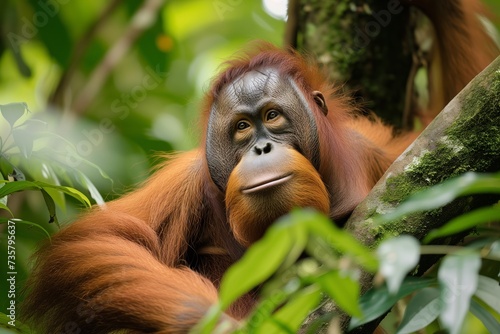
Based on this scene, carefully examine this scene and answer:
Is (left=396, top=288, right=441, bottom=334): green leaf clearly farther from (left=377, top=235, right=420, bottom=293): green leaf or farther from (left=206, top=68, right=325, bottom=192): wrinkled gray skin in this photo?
(left=206, top=68, right=325, bottom=192): wrinkled gray skin

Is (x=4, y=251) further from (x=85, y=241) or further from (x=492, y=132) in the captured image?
(x=492, y=132)

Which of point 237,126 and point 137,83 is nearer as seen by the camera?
point 237,126

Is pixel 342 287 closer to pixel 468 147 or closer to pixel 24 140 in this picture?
pixel 468 147

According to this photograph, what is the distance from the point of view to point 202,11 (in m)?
6.57

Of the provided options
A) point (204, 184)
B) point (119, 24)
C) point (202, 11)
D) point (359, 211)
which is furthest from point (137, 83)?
point (359, 211)

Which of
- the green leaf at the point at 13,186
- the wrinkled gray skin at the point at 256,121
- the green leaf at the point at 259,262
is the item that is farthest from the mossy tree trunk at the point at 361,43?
the green leaf at the point at 259,262

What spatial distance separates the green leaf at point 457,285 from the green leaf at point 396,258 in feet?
0.45

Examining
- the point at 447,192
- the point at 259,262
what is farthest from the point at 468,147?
the point at 259,262

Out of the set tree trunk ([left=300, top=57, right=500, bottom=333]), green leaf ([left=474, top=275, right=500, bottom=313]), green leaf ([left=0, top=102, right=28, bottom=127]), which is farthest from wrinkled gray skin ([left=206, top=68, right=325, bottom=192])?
green leaf ([left=474, top=275, right=500, bottom=313])

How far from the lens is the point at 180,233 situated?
3326mm

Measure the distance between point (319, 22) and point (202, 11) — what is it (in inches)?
92.8

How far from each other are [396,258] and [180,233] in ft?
7.11

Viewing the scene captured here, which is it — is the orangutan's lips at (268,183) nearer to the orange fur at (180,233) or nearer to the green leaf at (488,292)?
the orange fur at (180,233)

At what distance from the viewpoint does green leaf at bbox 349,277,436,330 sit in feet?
5.24
